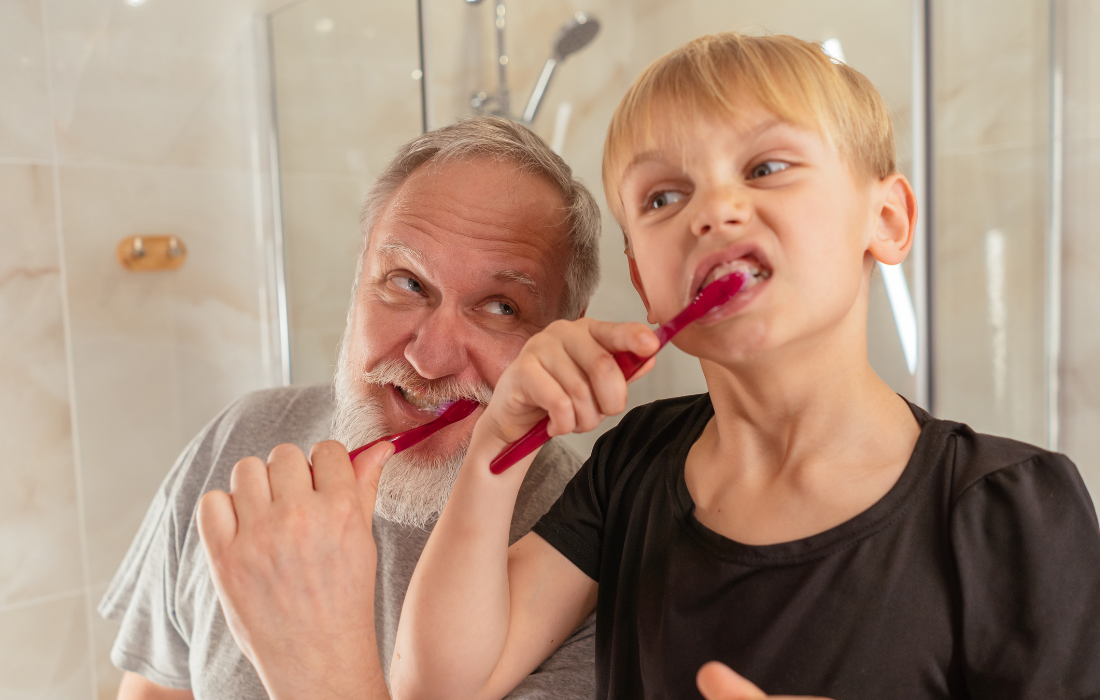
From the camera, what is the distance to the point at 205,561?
3.08ft

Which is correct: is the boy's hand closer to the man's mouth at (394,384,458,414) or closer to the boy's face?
the boy's face

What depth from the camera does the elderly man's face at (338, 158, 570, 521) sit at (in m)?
0.83

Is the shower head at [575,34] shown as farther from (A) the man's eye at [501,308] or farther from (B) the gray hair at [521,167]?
(A) the man's eye at [501,308]

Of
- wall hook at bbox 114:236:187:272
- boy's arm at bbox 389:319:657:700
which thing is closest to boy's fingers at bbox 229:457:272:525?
boy's arm at bbox 389:319:657:700

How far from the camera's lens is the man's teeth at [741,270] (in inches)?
18.1

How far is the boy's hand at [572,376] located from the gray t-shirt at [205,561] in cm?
30

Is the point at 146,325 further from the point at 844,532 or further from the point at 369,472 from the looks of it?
the point at 844,532

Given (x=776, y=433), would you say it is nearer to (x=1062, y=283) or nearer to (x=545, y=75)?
(x=1062, y=283)

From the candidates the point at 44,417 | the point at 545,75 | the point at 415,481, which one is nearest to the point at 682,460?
the point at 415,481

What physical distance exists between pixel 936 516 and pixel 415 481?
54 centimetres

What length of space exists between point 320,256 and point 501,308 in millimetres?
811

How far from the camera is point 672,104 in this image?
503 mm

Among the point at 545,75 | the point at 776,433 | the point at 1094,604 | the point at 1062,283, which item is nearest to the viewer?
the point at 1094,604

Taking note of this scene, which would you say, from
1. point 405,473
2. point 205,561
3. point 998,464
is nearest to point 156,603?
point 205,561
